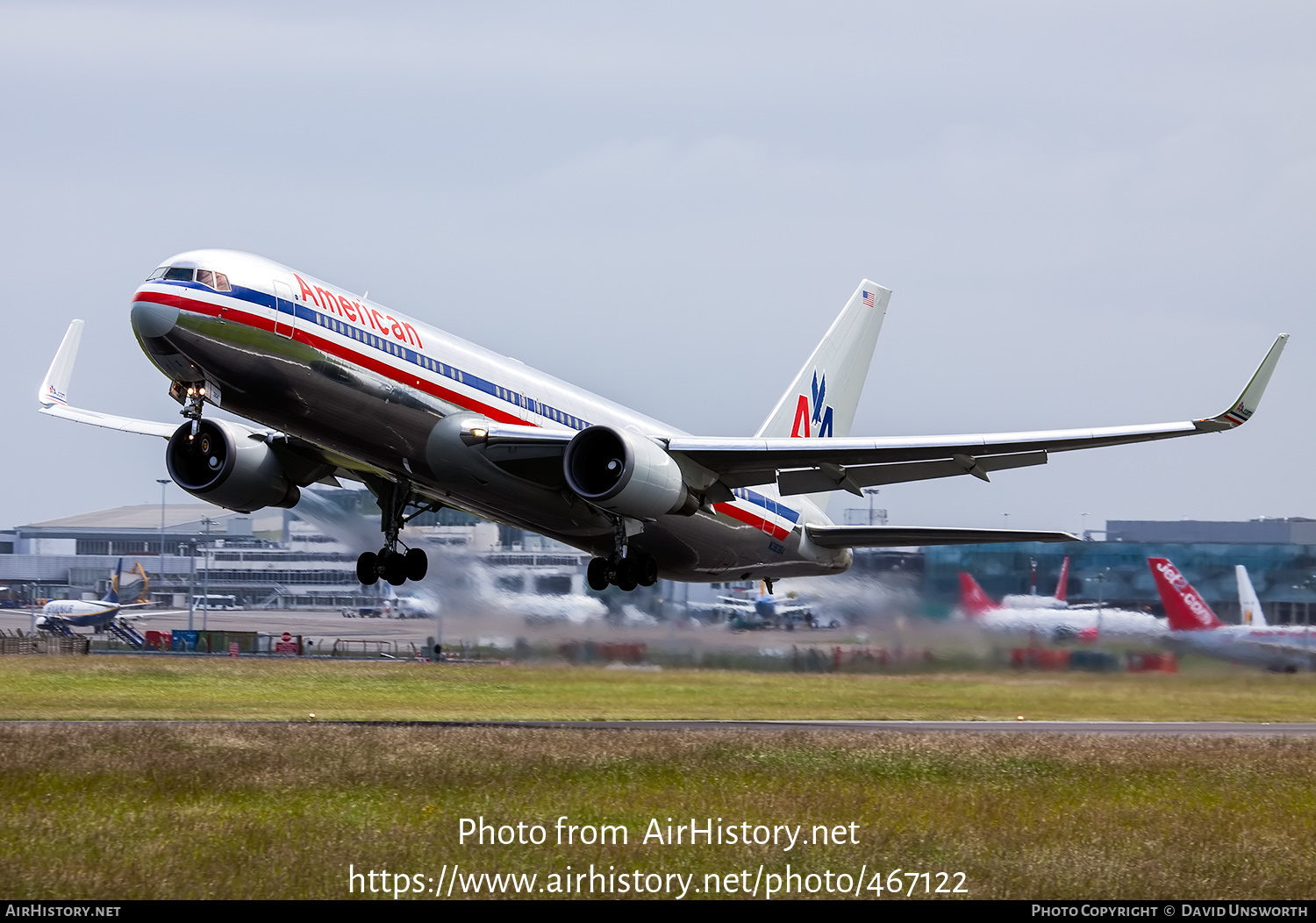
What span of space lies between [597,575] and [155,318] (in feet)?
33.6

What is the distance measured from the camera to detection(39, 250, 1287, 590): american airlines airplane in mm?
24234

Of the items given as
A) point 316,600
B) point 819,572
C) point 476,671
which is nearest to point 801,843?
point 819,572

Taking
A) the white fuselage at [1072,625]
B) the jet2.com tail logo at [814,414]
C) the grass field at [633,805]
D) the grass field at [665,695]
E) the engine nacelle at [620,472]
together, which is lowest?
the grass field at [633,805]

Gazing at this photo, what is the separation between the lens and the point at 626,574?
29703 mm

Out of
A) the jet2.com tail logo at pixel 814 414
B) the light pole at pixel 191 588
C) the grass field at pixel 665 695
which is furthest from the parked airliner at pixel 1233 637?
the light pole at pixel 191 588

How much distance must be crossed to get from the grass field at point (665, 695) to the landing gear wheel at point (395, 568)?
4.09 meters

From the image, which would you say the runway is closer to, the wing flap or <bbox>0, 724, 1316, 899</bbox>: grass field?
<bbox>0, 724, 1316, 899</bbox>: grass field

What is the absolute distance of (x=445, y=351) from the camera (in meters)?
27.0

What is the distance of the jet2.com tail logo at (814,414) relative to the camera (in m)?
37.0

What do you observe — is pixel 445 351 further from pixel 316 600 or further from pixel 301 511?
pixel 316 600

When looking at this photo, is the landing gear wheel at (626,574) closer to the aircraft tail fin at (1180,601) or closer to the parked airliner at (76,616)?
the aircraft tail fin at (1180,601)

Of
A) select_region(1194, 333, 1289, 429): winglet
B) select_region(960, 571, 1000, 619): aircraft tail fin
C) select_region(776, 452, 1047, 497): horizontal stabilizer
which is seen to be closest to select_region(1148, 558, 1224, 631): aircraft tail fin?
select_region(960, 571, 1000, 619): aircraft tail fin

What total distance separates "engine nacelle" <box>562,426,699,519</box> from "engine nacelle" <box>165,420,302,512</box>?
6.82 metres

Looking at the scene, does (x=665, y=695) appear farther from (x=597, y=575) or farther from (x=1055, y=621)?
(x=1055, y=621)
